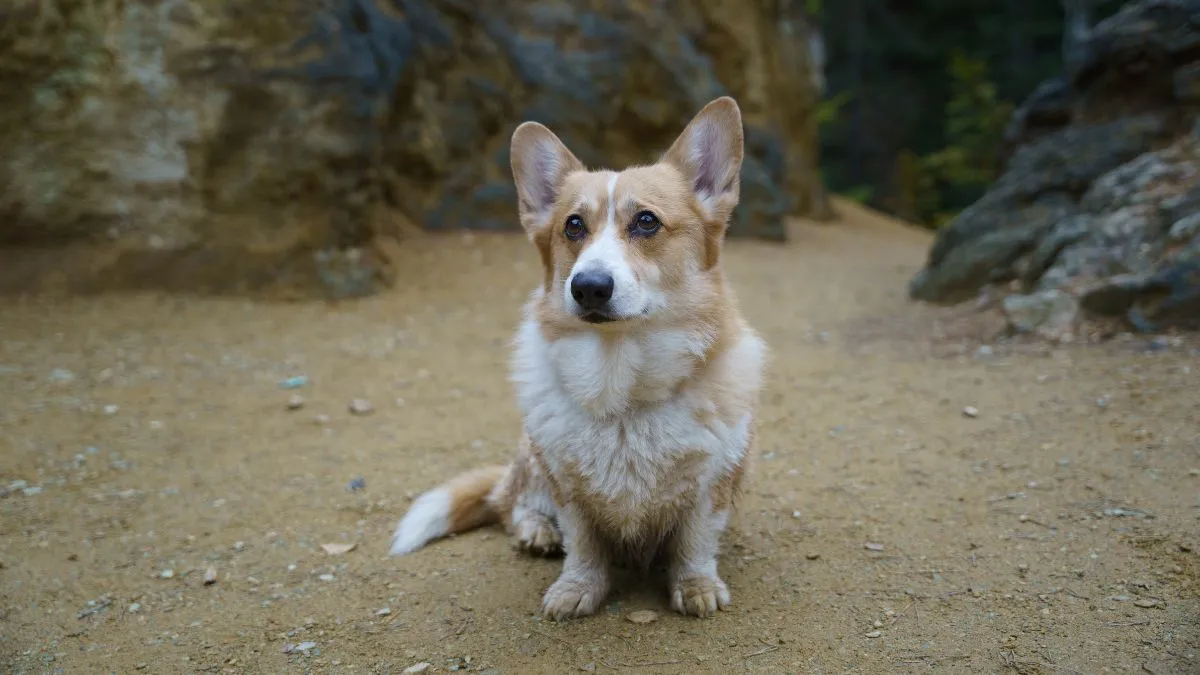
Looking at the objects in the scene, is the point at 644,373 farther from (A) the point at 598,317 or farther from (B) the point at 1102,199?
(B) the point at 1102,199

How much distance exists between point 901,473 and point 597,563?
1663mm

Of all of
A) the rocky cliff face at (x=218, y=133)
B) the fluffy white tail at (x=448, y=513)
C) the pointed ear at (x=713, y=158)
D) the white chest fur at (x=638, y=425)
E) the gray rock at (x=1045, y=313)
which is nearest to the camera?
the white chest fur at (x=638, y=425)

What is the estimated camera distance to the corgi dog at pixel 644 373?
2.64m

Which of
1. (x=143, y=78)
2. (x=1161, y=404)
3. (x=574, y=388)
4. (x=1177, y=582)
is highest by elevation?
(x=143, y=78)

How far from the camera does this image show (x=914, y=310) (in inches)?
262

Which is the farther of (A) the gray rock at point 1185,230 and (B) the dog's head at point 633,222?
(A) the gray rock at point 1185,230

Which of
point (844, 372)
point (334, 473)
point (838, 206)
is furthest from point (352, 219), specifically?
point (838, 206)

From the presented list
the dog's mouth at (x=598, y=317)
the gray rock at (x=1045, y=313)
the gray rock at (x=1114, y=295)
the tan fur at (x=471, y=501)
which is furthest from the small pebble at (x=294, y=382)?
the gray rock at (x=1114, y=295)

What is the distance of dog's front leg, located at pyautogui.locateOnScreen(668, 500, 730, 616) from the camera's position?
2.71m

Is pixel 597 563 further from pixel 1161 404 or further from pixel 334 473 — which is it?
pixel 1161 404

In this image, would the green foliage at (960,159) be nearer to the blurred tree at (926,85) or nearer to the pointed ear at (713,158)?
the blurred tree at (926,85)

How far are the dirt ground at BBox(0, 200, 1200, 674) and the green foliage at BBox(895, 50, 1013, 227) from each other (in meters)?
12.6

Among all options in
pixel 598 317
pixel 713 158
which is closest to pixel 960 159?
pixel 713 158

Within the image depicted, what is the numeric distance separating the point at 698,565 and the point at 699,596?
117mm
